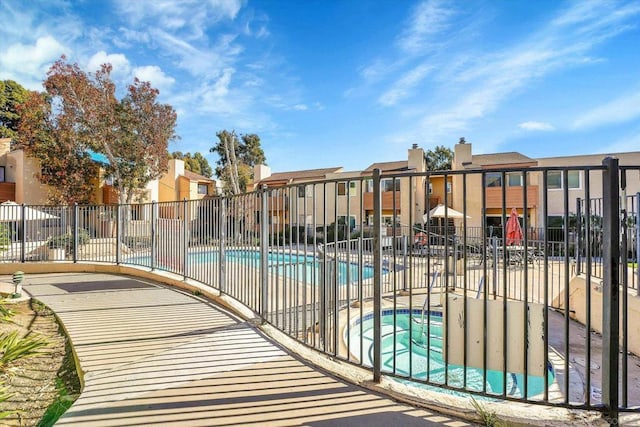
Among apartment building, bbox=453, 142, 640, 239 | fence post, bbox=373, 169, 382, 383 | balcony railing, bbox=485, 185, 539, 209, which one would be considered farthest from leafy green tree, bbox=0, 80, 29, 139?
balcony railing, bbox=485, 185, 539, 209

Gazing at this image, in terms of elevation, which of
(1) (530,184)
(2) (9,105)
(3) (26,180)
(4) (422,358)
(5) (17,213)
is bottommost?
(4) (422,358)

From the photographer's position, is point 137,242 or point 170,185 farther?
point 170,185

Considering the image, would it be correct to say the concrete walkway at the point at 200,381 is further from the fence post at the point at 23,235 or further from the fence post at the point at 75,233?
the fence post at the point at 23,235

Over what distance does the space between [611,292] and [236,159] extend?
129ft

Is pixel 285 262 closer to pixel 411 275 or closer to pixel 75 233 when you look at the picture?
pixel 411 275

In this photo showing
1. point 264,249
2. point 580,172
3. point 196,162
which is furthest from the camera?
point 196,162

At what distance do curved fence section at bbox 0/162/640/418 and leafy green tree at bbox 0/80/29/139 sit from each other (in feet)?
87.8

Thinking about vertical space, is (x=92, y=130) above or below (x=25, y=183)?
above

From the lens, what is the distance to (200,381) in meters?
2.91

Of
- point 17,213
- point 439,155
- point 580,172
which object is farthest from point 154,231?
point 439,155

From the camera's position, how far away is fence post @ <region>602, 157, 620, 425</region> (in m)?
2.05

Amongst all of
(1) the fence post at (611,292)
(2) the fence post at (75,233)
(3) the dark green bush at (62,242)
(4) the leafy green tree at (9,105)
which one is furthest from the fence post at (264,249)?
(4) the leafy green tree at (9,105)

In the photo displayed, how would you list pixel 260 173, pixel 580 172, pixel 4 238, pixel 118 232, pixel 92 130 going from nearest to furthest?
pixel 4 238, pixel 118 232, pixel 580 172, pixel 92 130, pixel 260 173

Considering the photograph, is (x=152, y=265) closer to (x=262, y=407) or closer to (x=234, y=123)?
(x=262, y=407)
